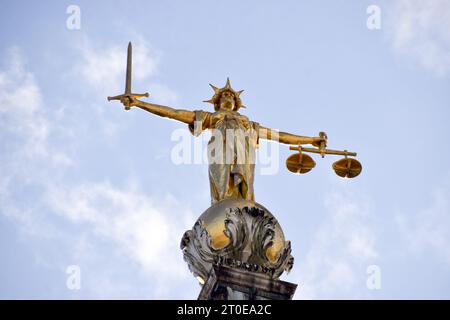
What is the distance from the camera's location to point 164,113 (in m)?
33.6

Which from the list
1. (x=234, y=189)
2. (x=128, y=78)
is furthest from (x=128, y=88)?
(x=234, y=189)

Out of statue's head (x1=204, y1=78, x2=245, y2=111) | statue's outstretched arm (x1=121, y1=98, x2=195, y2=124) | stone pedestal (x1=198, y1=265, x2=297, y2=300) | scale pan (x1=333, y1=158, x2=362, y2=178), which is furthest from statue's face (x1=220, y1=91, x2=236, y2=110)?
stone pedestal (x1=198, y1=265, x2=297, y2=300)

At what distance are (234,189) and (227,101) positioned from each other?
2651 mm

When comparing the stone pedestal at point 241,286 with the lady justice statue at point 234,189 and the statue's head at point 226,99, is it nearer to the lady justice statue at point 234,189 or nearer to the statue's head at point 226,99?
the lady justice statue at point 234,189

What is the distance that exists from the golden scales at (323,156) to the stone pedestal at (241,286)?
13.3ft

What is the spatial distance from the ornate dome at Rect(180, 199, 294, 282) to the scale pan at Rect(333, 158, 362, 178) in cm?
332

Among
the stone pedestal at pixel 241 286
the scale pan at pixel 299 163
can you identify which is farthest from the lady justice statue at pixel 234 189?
the stone pedestal at pixel 241 286

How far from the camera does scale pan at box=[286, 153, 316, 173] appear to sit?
33594mm

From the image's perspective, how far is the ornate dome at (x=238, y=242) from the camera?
1212 inches

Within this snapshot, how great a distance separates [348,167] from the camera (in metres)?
34.2

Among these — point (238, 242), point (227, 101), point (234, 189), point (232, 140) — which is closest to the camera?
point (238, 242)

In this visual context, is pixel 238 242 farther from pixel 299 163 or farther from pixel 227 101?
pixel 227 101
